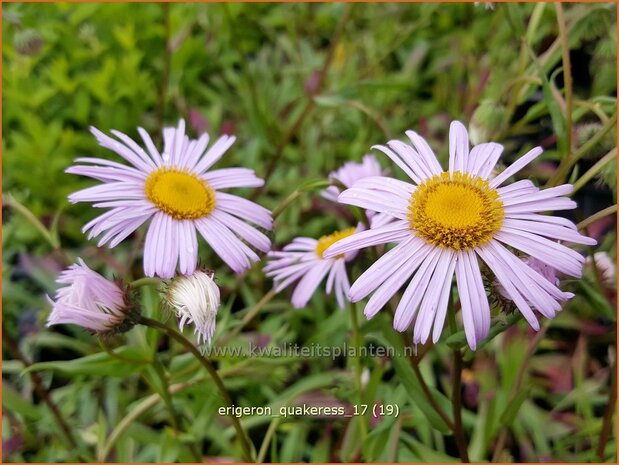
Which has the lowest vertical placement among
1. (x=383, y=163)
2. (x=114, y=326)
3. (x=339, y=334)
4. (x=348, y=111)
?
(x=114, y=326)

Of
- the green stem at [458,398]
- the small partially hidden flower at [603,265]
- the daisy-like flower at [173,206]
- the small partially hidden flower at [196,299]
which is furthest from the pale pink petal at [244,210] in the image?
the small partially hidden flower at [603,265]

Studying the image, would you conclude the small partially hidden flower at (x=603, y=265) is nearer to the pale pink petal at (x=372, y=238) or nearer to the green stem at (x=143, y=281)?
the pale pink petal at (x=372, y=238)

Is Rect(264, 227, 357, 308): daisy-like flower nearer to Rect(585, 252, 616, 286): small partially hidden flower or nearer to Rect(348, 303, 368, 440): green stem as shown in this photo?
Rect(348, 303, 368, 440): green stem

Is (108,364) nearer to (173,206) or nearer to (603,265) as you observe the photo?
(173,206)

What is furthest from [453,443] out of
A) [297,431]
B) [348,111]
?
[348,111]

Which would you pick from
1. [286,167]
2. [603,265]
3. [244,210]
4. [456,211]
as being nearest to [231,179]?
[244,210]

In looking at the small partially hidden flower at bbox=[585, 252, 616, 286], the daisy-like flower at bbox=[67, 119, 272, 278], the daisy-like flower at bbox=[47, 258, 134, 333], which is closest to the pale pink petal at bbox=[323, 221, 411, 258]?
the daisy-like flower at bbox=[67, 119, 272, 278]

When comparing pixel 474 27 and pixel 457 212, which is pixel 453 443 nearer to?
pixel 457 212
